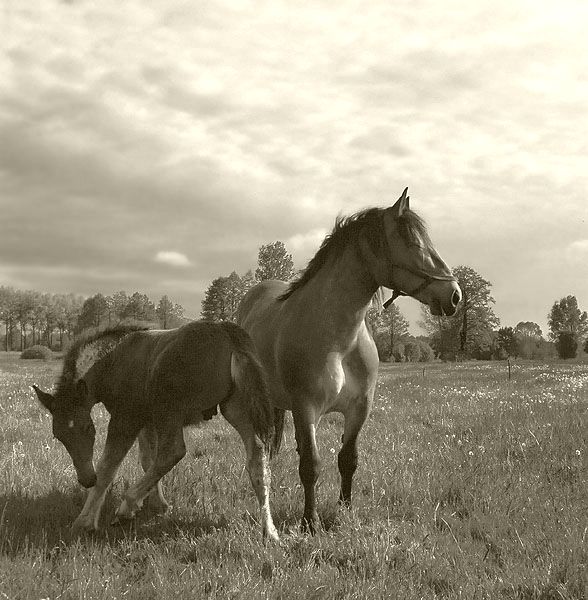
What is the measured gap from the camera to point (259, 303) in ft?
25.6

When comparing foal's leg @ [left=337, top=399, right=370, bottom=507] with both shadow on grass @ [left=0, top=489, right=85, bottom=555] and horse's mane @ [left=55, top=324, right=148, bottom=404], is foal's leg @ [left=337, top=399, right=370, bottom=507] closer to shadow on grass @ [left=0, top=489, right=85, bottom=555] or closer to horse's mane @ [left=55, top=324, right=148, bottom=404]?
horse's mane @ [left=55, top=324, right=148, bottom=404]

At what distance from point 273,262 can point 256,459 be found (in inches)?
1740

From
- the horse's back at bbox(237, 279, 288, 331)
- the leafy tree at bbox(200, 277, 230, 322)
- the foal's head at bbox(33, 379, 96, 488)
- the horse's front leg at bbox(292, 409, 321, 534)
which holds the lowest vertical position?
the horse's front leg at bbox(292, 409, 321, 534)

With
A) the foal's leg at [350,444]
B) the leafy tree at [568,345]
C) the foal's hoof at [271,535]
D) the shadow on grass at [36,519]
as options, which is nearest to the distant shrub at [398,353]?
the leafy tree at [568,345]

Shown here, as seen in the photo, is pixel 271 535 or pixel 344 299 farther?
pixel 344 299

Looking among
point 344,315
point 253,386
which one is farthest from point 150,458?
point 344,315

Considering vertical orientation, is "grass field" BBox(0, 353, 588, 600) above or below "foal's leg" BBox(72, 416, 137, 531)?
below

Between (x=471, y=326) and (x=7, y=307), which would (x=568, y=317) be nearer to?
(x=471, y=326)

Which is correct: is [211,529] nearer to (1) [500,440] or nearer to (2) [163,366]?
(2) [163,366]

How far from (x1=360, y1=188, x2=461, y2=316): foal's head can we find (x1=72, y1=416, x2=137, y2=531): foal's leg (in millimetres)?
2734

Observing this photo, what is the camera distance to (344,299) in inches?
229

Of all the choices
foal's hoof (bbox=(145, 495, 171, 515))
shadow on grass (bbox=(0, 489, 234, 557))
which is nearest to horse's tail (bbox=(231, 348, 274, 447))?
shadow on grass (bbox=(0, 489, 234, 557))

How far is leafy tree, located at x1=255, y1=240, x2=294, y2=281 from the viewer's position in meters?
48.2

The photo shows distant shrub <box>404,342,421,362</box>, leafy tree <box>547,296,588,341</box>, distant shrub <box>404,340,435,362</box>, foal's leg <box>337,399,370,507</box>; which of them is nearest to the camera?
foal's leg <box>337,399,370,507</box>
